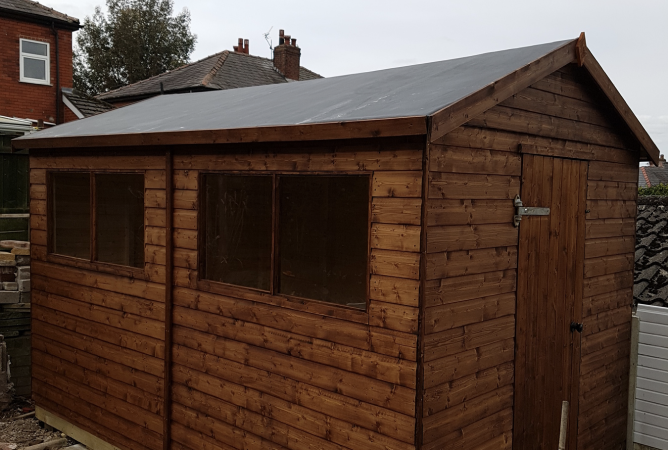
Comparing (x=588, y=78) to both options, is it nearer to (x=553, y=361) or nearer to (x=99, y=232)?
(x=553, y=361)

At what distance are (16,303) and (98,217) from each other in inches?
98.8

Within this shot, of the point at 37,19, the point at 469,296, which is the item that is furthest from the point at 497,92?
the point at 37,19

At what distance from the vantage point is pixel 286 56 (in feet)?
87.8

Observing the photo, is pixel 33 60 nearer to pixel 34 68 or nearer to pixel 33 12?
pixel 34 68

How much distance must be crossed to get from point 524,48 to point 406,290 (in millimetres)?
2573

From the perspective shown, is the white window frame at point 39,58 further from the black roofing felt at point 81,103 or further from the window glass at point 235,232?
the window glass at point 235,232

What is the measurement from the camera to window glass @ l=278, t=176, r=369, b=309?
5.11 meters

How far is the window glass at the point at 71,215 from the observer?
720 centimetres

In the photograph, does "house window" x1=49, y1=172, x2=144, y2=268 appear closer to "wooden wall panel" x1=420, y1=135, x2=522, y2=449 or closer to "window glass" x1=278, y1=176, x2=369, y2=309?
"window glass" x1=278, y1=176, x2=369, y2=309

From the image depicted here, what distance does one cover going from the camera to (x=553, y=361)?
18.1 ft

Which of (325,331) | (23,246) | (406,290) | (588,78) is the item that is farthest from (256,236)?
(23,246)

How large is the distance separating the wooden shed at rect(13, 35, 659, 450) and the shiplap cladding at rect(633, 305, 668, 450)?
0.17 m

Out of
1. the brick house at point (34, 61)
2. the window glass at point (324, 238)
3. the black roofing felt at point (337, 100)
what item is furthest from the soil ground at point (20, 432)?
the brick house at point (34, 61)

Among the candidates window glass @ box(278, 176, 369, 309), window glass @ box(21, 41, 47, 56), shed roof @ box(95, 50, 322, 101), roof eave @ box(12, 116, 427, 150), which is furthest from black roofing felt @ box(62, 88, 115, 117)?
window glass @ box(278, 176, 369, 309)
